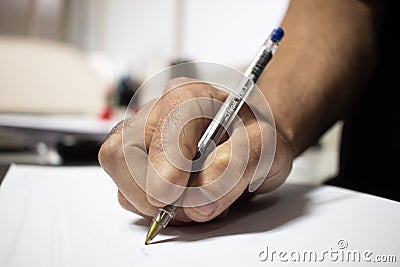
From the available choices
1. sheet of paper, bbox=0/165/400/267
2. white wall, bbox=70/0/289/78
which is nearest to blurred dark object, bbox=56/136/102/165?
sheet of paper, bbox=0/165/400/267

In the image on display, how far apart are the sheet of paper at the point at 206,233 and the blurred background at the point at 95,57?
0.24 metres

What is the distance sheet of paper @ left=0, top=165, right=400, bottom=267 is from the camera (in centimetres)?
23

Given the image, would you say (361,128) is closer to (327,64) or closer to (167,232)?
(327,64)

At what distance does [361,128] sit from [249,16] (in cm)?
60

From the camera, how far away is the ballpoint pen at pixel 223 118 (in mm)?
252

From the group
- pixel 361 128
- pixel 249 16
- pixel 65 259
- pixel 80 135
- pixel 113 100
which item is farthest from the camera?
pixel 113 100

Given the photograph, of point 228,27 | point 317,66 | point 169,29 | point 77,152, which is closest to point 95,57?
point 169,29

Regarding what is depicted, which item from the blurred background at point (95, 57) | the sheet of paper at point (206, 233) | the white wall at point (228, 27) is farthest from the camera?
the white wall at point (228, 27)

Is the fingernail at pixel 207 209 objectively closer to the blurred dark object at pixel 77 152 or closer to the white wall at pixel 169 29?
the blurred dark object at pixel 77 152

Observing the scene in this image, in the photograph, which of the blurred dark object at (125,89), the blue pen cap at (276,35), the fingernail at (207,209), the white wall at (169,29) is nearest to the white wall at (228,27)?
→ the white wall at (169,29)

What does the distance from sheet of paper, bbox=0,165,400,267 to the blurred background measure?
24 centimetres

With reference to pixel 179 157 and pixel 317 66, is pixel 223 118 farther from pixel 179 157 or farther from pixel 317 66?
pixel 317 66

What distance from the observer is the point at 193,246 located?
0.25 meters

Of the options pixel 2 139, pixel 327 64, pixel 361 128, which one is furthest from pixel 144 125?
pixel 2 139
